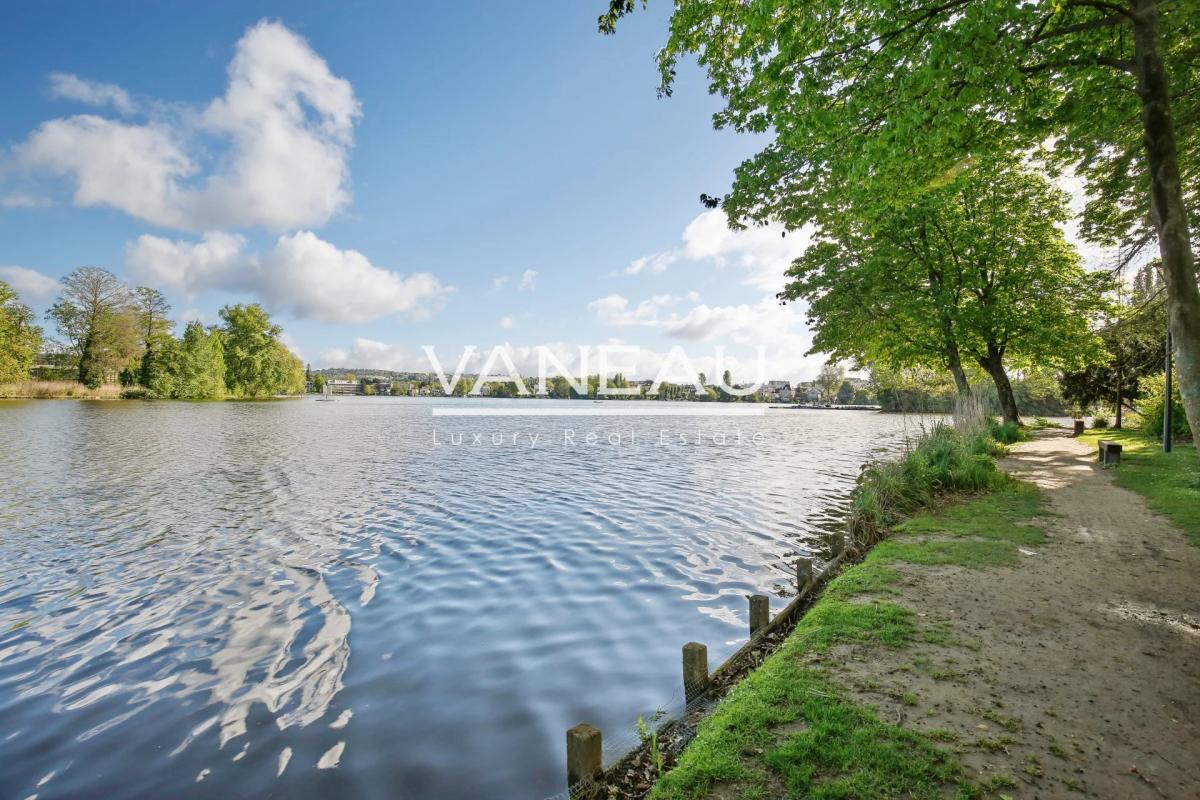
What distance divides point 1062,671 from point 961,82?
6.26m

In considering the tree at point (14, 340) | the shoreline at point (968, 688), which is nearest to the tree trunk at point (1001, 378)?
the shoreline at point (968, 688)

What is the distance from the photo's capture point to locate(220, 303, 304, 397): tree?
77.5 m

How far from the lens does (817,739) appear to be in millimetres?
3342

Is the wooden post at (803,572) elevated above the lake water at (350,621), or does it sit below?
above

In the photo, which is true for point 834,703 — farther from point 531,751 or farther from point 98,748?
point 98,748

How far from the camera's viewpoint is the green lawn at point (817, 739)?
9.70 feet

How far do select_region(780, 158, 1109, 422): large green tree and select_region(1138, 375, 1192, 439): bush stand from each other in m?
3.04

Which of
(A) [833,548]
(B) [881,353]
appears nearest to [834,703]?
(A) [833,548]

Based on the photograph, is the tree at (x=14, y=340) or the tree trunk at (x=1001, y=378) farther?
the tree at (x=14, y=340)

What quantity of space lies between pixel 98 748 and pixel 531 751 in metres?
3.77

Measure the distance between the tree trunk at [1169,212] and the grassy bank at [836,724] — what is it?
3241 mm

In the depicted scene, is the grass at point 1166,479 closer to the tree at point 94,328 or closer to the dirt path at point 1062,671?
the dirt path at point 1062,671

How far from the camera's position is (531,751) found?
4.25m

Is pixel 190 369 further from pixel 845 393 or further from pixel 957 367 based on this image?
pixel 845 393
